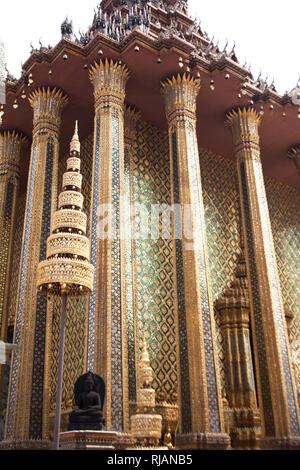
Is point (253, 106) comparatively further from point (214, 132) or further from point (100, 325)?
point (100, 325)

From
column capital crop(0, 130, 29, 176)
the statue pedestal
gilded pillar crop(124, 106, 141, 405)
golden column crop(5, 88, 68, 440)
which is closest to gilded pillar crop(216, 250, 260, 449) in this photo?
gilded pillar crop(124, 106, 141, 405)

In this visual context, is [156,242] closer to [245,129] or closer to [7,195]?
[245,129]

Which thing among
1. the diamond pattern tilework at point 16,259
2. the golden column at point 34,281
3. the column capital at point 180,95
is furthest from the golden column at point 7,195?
the column capital at point 180,95

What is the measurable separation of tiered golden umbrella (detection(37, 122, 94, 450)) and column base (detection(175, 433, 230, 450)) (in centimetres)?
355

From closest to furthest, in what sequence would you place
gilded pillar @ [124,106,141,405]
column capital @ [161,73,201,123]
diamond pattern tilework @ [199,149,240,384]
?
gilded pillar @ [124,106,141,405], column capital @ [161,73,201,123], diamond pattern tilework @ [199,149,240,384]

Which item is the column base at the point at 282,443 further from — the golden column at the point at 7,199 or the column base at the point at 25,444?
the golden column at the point at 7,199

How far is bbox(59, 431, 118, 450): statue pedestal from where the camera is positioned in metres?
4.52

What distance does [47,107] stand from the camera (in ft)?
32.8

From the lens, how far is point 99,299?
300 inches

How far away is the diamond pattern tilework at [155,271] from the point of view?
9.23m

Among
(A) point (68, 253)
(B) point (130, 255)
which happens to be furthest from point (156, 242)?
(A) point (68, 253)

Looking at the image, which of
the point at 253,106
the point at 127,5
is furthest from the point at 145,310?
the point at 127,5

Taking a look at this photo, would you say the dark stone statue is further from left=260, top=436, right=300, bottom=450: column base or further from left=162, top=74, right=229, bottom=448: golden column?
left=260, top=436, right=300, bottom=450: column base

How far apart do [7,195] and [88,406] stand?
271 inches
